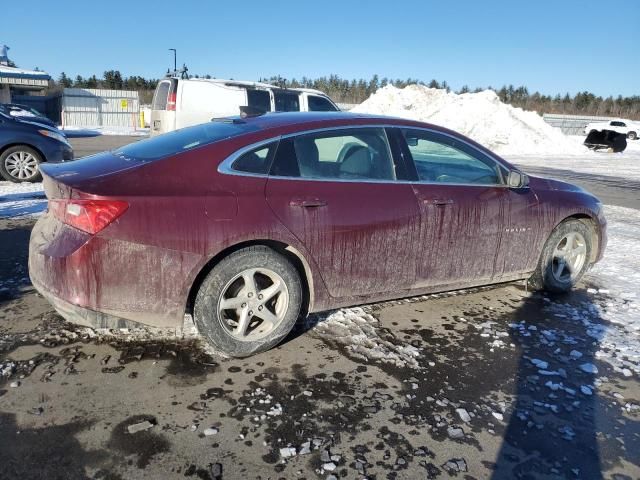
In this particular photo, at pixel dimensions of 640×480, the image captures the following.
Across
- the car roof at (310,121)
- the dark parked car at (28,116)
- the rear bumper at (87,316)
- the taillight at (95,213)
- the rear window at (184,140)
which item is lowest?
the rear bumper at (87,316)

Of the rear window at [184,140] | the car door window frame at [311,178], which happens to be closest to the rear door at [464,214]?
the car door window frame at [311,178]

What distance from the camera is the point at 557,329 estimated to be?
4.04 m

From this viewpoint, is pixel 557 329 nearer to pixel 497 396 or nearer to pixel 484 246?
pixel 484 246

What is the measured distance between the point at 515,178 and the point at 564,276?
1250 millimetres

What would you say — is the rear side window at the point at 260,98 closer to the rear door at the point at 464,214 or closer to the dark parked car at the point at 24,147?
the dark parked car at the point at 24,147

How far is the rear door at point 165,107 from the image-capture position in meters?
11.3

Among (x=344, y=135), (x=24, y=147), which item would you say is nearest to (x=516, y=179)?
(x=344, y=135)

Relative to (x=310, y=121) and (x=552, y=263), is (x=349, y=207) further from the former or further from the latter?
(x=552, y=263)

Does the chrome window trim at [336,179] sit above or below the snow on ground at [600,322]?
above

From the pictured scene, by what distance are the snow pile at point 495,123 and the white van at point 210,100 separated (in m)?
17.0

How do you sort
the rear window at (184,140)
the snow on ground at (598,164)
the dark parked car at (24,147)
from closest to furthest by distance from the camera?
the rear window at (184,140) < the dark parked car at (24,147) < the snow on ground at (598,164)

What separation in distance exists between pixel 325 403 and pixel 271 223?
115 cm

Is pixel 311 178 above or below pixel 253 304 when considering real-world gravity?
above

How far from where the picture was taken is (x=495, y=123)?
96.9 ft
